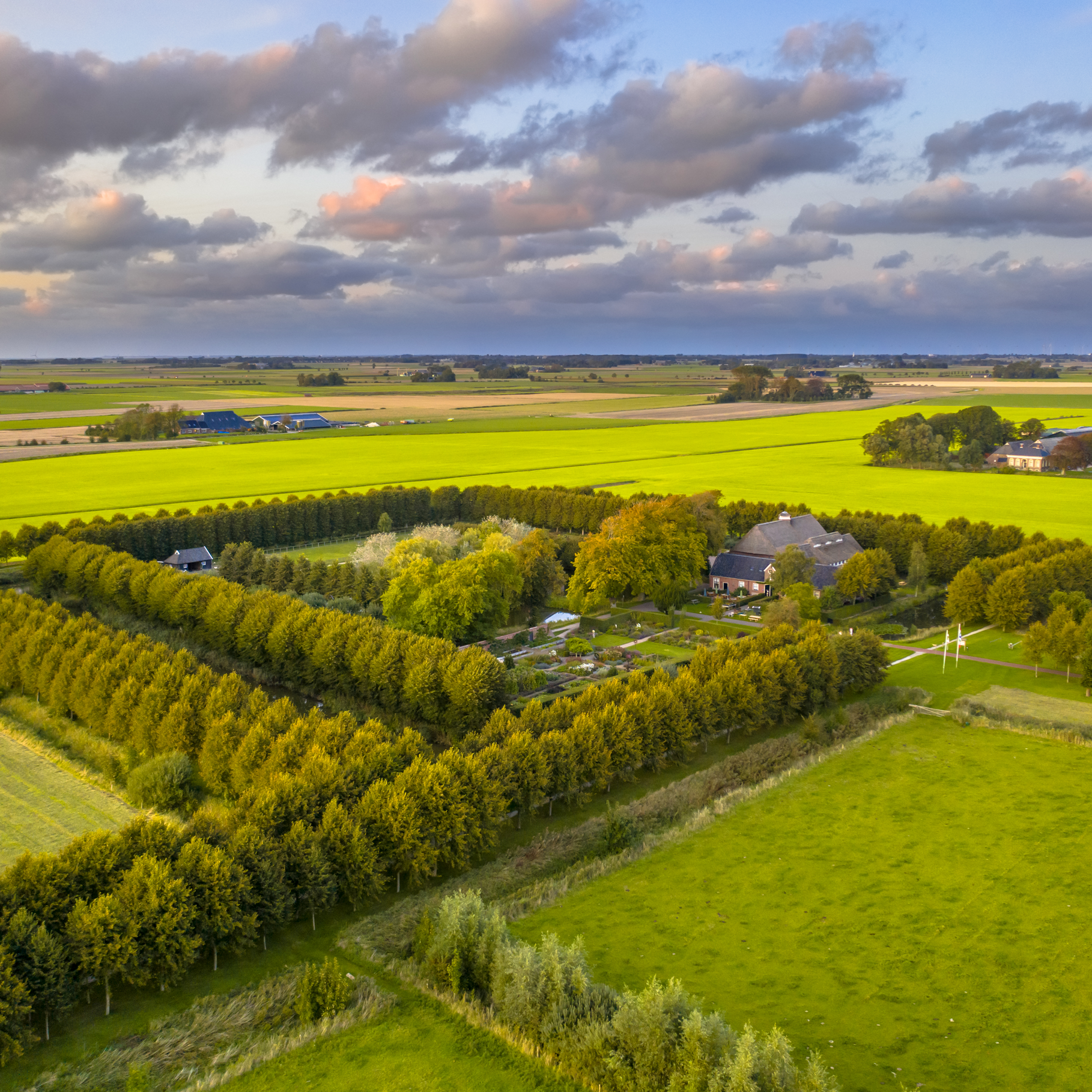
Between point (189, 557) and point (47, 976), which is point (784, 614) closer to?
point (47, 976)

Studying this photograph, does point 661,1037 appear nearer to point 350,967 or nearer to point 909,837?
point 350,967

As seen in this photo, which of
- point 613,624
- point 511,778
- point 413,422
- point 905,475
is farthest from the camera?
point 413,422

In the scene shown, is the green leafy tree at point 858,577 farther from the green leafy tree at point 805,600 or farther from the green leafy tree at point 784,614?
the green leafy tree at point 784,614

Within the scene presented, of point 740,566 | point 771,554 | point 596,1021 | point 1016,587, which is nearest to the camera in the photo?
point 596,1021

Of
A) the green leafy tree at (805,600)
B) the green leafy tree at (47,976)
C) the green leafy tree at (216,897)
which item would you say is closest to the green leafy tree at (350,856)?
the green leafy tree at (216,897)

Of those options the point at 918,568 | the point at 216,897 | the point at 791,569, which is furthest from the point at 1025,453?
the point at 216,897

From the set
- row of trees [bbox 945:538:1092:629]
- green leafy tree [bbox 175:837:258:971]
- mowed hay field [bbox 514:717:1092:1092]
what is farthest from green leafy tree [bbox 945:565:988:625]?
green leafy tree [bbox 175:837:258:971]

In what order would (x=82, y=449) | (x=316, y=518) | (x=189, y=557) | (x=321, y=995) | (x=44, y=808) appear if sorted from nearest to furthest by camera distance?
1. (x=321, y=995)
2. (x=44, y=808)
3. (x=189, y=557)
4. (x=316, y=518)
5. (x=82, y=449)

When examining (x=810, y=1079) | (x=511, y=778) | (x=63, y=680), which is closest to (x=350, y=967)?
(x=511, y=778)
